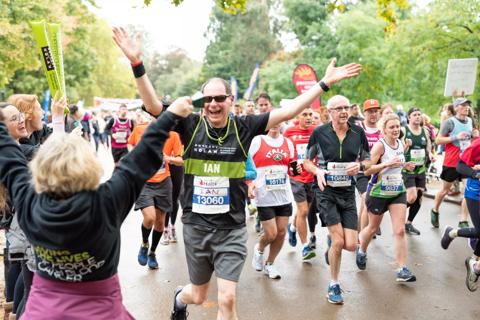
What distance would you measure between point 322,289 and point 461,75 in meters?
7.16

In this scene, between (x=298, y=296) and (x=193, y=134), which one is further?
(x=298, y=296)

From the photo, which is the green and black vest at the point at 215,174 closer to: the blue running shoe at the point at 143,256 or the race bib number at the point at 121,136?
the blue running shoe at the point at 143,256

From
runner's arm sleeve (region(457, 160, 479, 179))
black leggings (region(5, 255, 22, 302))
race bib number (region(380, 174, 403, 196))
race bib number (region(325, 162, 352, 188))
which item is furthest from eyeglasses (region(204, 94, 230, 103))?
runner's arm sleeve (region(457, 160, 479, 179))

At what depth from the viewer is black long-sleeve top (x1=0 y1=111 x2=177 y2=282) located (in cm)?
226

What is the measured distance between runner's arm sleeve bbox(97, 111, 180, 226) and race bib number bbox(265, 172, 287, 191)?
3.83 metres

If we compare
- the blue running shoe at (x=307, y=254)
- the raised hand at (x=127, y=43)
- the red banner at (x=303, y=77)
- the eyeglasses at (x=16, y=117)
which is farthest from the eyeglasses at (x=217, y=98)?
the red banner at (x=303, y=77)

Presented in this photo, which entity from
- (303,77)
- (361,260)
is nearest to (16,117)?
(361,260)

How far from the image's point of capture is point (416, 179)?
874 centimetres

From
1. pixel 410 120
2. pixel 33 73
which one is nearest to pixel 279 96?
pixel 33 73

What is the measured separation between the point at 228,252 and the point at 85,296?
71.4 inches

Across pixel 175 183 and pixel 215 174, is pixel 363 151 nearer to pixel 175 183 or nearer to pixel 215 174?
pixel 215 174

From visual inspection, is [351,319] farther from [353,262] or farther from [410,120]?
[410,120]

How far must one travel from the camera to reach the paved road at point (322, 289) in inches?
209

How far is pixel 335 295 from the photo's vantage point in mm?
5582
